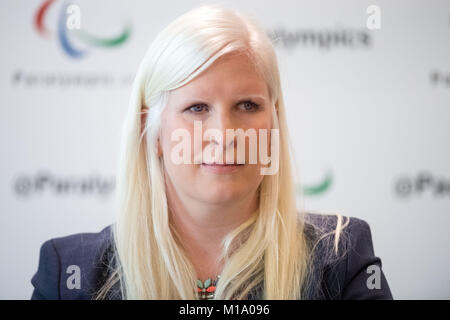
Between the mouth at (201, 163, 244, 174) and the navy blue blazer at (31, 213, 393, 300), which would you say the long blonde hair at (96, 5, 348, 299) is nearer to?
the navy blue blazer at (31, 213, 393, 300)

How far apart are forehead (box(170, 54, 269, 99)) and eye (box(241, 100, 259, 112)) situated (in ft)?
0.08

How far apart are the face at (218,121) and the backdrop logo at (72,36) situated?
2.25ft

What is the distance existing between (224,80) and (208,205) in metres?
0.28

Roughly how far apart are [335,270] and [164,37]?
2.18 ft

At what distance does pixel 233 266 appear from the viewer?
0.92 meters

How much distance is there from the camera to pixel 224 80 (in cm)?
82

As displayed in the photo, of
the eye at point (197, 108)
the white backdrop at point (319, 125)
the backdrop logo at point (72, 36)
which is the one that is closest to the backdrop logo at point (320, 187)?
the white backdrop at point (319, 125)

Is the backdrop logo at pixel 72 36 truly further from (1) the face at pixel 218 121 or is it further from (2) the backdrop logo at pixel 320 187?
(2) the backdrop logo at pixel 320 187

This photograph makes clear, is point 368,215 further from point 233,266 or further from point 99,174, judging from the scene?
point 99,174

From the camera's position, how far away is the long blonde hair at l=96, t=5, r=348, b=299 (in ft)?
2.93

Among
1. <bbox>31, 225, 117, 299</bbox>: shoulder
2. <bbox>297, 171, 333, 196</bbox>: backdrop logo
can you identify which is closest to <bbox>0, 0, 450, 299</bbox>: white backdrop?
<bbox>297, 171, 333, 196</bbox>: backdrop logo

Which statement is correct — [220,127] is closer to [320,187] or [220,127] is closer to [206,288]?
[206,288]

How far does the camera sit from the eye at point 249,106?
86 centimetres

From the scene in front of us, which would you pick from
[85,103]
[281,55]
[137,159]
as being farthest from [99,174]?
[281,55]
